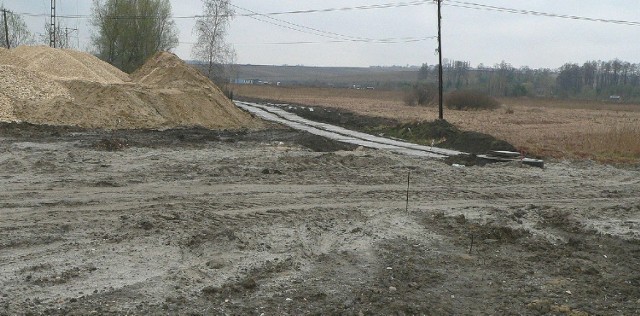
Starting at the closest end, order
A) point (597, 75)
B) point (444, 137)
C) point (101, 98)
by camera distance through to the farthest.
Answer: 1. point (444, 137)
2. point (101, 98)
3. point (597, 75)

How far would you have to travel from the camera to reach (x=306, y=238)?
354 inches

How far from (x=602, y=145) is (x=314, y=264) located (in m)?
17.0

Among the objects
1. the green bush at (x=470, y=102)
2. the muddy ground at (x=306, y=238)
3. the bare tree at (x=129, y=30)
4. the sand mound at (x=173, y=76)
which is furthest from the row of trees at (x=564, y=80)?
the muddy ground at (x=306, y=238)

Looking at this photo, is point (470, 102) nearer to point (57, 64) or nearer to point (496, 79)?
point (57, 64)

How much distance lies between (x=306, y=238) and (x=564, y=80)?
146452mm

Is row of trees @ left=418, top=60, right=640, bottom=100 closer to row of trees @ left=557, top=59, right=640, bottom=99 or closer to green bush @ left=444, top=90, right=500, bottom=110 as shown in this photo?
row of trees @ left=557, top=59, right=640, bottom=99

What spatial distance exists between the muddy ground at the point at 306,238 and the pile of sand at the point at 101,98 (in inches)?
347

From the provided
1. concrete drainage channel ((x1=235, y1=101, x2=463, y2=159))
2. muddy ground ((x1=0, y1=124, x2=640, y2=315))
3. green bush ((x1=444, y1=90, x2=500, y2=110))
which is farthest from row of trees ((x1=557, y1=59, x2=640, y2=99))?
muddy ground ((x1=0, y1=124, x2=640, y2=315))

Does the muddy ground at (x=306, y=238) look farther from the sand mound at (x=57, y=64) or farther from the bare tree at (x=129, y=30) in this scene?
the bare tree at (x=129, y=30)

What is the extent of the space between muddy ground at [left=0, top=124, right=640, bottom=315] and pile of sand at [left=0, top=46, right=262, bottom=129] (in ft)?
29.0

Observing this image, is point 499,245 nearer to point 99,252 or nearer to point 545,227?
point 545,227

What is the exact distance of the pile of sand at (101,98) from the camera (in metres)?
24.3

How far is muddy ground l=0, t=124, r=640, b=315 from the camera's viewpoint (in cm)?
655

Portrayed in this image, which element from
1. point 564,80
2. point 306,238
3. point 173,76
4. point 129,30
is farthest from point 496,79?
point 306,238
